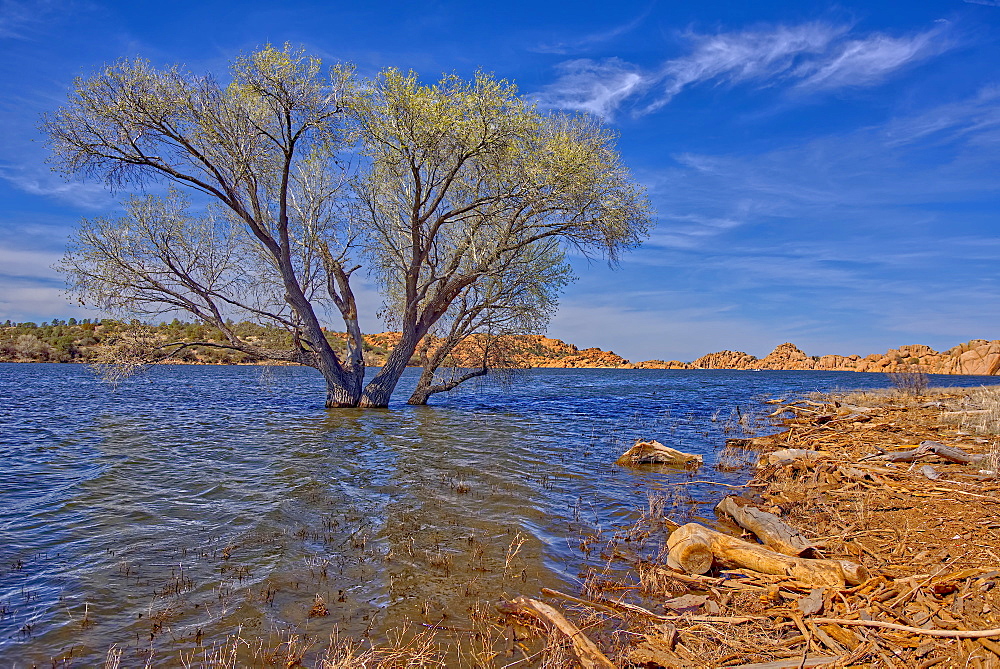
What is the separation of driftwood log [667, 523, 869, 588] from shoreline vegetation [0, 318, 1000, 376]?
68.5ft

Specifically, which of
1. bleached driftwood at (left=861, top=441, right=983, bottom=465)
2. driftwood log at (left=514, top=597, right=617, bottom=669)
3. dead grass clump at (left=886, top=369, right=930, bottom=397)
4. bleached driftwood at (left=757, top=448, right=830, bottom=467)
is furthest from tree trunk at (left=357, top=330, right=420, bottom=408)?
dead grass clump at (left=886, top=369, right=930, bottom=397)

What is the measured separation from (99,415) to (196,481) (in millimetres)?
14483

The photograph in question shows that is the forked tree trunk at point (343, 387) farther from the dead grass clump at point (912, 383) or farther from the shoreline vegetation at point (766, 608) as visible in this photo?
the dead grass clump at point (912, 383)

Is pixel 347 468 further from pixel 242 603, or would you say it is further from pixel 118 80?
pixel 118 80

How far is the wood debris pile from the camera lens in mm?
4078

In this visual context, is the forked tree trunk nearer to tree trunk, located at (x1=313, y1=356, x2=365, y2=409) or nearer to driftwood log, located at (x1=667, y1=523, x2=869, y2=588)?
tree trunk, located at (x1=313, y1=356, x2=365, y2=409)

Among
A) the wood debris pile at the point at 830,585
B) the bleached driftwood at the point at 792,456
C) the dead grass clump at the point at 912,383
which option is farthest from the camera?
the dead grass clump at the point at 912,383

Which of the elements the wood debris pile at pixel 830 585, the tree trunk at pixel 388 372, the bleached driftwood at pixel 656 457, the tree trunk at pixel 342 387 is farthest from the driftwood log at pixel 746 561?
the tree trunk at pixel 342 387

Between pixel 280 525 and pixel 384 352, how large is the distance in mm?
20525

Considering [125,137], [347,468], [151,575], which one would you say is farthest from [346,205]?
[151,575]

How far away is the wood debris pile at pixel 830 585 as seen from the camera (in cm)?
408

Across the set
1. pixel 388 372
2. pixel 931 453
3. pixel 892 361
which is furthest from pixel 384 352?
pixel 892 361

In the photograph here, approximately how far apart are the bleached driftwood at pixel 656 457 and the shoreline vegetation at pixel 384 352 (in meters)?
13.8

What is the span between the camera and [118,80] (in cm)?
1856
